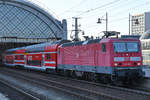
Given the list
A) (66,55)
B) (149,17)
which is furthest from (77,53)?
(149,17)

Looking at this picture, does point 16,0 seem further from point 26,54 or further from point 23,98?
point 23,98

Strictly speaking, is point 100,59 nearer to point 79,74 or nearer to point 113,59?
point 113,59

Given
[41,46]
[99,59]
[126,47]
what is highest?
[41,46]

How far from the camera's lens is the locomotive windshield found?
16.8 m

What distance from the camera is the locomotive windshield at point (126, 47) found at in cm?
1680

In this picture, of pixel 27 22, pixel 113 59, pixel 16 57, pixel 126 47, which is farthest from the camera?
pixel 27 22

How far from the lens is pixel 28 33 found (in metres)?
97.9

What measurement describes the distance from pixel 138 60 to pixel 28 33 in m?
84.8

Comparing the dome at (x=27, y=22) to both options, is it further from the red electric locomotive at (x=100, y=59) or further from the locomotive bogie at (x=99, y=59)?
the red electric locomotive at (x=100, y=59)

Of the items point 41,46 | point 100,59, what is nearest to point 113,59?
point 100,59

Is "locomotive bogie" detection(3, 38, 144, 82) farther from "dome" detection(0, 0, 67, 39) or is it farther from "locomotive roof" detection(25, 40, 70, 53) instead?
"dome" detection(0, 0, 67, 39)

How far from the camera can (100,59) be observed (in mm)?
17656

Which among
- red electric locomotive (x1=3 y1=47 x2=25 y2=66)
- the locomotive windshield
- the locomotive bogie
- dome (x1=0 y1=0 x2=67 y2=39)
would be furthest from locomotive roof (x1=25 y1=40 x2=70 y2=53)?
dome (x1=0 y1=0 x2=67 y2=39)

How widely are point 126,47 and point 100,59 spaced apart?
2176 mm
